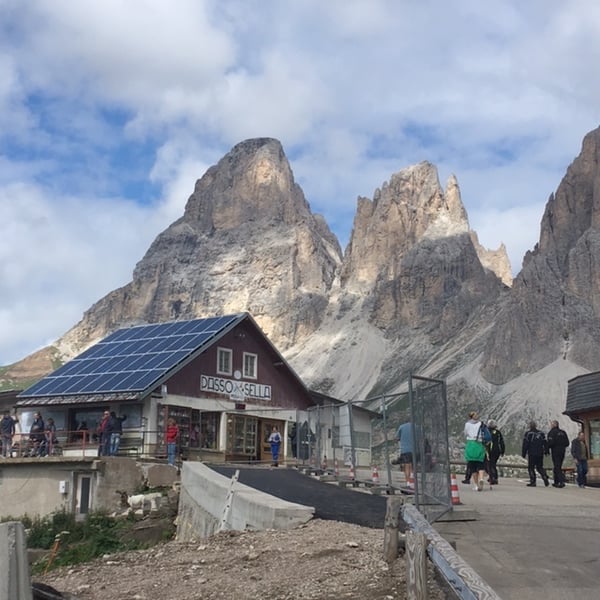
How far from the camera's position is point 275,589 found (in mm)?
9375

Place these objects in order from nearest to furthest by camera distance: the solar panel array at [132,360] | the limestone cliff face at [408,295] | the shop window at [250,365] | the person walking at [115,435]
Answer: the person walking at [115,435] → the solar panel array at [132,360] → the shop window at [250,365] → the limestone cliff face at [408,295]

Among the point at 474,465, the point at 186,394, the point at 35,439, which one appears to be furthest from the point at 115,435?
the point at 474,465

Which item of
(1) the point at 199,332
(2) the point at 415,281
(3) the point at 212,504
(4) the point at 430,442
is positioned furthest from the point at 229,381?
(2) the point at 415,281

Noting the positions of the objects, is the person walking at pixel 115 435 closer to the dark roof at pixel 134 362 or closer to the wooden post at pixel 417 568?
the dark roof at pixel 134 362

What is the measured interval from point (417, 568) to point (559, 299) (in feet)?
362

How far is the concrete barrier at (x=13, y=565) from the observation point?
6.77m

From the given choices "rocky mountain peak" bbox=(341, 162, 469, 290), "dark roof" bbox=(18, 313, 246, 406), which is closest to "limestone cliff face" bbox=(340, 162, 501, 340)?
"rocky mountain peak" bbox=(341, 162, 469, 290)

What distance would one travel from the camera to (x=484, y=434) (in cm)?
A: 2125

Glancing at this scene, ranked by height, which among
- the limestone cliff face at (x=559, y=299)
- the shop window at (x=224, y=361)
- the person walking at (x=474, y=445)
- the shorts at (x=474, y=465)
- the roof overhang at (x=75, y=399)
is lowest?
the shorts at (x=474, y=465)

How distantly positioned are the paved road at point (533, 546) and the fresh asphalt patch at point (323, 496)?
1.47 m

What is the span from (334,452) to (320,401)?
887 inches

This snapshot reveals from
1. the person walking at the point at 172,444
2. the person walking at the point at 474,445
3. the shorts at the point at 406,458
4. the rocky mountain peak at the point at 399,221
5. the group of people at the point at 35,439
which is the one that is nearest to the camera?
the shorts at the point at 406,458

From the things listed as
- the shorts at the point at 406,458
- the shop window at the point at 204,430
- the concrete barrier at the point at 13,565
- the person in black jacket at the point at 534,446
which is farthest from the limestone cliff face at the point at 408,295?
the concrete barrier at the point at 13,565

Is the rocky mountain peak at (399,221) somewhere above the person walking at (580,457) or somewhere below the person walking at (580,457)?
above
